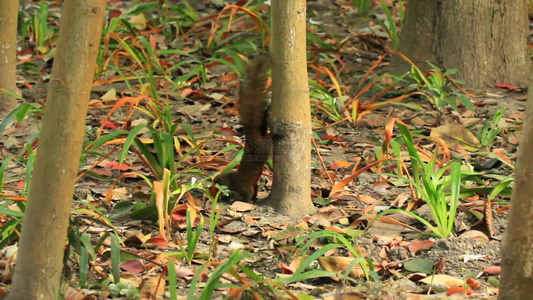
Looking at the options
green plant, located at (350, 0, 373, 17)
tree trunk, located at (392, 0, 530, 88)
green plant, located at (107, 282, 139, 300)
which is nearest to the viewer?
green plant, located at (107, 282, 139, 300)

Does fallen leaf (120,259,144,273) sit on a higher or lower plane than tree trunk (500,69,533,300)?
lower

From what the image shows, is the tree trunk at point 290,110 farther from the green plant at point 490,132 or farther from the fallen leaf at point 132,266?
the green plant at point 490,132

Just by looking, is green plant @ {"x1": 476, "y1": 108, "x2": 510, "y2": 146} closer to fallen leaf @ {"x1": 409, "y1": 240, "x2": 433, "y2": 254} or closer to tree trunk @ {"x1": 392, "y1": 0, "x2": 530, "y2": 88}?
tree trunk @ {"x1": 392, "y1": 0, "x2": 530, "y2": 88}

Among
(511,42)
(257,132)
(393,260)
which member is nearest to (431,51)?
(511,42)

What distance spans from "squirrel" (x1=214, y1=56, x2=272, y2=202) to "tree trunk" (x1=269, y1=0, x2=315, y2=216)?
0.07 m

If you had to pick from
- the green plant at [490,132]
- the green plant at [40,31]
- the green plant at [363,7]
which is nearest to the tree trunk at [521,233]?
the green plant at [490,132]

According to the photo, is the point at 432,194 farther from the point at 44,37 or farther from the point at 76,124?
the point at 44,37

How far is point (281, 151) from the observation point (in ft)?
9.80

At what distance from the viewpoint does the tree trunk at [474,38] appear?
14.9 ft

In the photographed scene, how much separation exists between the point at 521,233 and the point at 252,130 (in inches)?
52.6

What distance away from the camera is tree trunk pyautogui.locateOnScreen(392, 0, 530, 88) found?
14.9 feet

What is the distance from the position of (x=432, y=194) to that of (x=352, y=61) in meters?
2.69

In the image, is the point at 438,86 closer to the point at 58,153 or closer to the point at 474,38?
the point at 474,38

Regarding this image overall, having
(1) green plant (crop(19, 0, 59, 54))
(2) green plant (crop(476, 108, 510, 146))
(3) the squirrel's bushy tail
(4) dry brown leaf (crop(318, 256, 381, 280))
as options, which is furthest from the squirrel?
(1) green plant (crop(19, 0, 59, 54))
